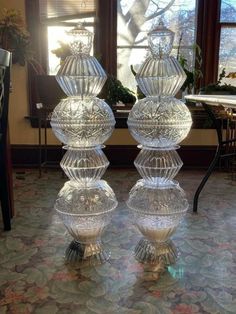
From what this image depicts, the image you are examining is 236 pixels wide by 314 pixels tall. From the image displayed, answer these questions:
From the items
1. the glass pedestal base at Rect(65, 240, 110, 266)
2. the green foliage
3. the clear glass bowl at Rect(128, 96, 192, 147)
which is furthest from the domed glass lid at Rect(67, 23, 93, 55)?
the green foliage

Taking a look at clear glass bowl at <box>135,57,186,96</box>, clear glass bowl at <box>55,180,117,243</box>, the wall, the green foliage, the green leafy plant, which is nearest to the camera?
clear glass bowl at <box>135,57,186,96</box>

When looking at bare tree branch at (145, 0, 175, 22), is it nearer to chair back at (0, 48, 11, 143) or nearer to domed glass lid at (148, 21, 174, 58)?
chair back at (0, 48, 11, 143)

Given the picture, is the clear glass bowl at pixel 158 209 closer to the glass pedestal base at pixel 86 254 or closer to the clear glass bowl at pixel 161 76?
the glass pedestal base at pixel 86 254

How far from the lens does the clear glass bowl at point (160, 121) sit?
1.40m

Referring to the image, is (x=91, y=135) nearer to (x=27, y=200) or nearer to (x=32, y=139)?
(x=27, y=200)

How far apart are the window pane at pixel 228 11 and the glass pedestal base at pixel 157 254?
8.43ft

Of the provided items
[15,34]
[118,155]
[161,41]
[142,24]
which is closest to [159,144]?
[161,41]

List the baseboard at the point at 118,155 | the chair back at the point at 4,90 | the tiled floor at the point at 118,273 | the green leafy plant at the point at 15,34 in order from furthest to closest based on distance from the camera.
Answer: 1. the baseboard at the point at 118,155
2. the green leafy plant at the point at 15,34
3. the chair back at the point at 4,90
4. the tiled floor at the point at 118,273

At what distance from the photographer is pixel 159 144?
1440 millimetres

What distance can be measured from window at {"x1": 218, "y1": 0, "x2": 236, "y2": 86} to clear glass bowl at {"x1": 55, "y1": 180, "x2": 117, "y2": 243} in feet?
7.97

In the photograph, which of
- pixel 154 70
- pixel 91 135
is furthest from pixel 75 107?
pixel 154 70

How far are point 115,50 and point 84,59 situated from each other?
2048 mm

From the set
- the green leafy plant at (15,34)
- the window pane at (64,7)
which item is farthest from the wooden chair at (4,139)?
the window pane at (64,7)

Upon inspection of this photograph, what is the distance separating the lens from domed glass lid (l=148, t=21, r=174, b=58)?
4.56ft
